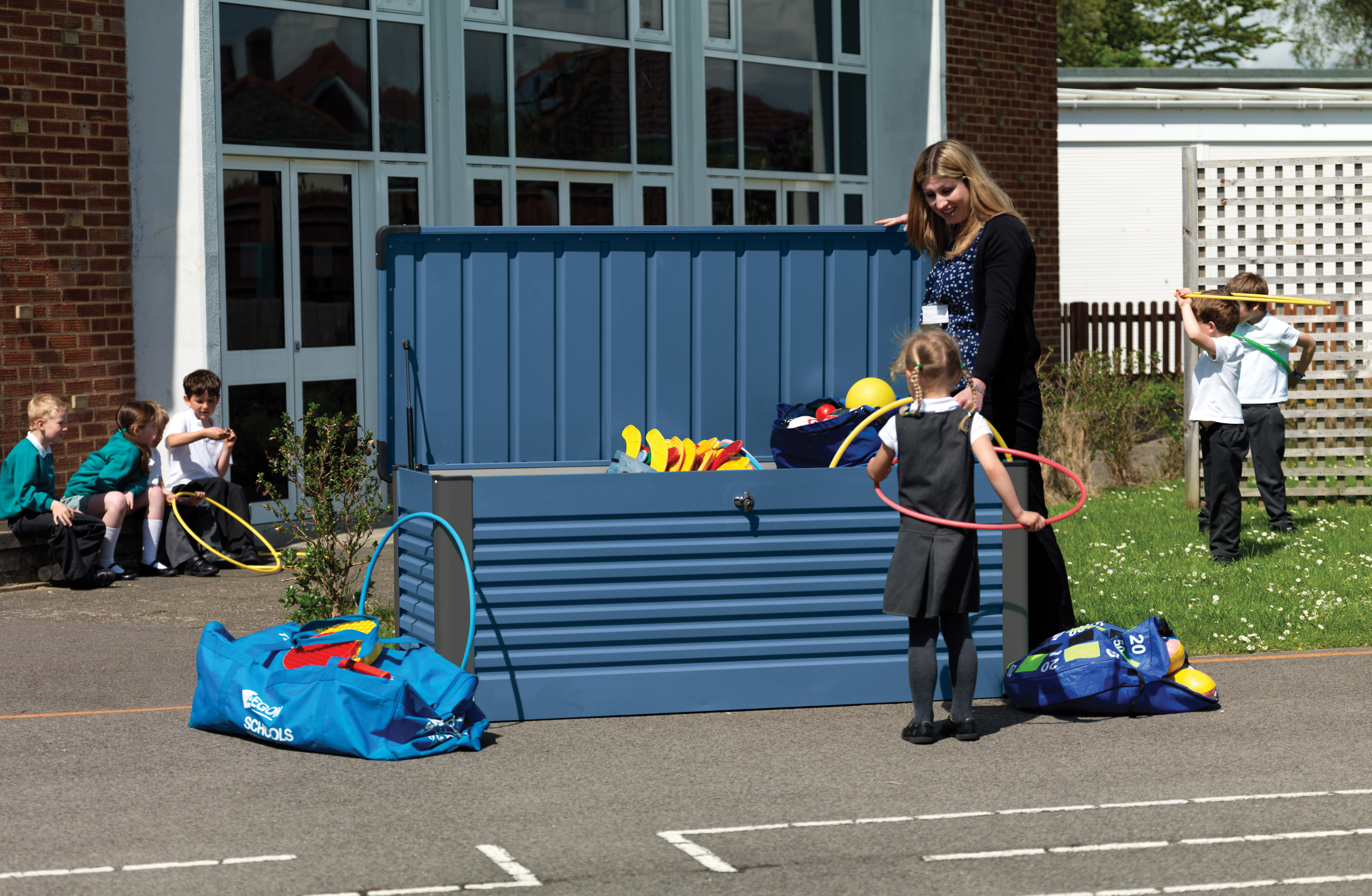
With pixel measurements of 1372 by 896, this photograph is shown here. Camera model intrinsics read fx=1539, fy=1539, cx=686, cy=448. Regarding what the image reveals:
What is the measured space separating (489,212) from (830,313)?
219 inches

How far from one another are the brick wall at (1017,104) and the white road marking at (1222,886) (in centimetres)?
1021

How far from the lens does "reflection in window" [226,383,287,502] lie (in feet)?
34.6

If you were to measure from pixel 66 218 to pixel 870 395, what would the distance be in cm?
534

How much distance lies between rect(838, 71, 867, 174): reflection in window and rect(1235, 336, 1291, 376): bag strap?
5.47 m

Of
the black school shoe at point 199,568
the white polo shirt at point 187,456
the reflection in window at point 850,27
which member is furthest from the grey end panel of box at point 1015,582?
the reflection in window at point 850,27

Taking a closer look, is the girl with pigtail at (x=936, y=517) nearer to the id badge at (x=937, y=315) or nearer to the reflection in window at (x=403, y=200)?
the id badge at (x=937, y=315)

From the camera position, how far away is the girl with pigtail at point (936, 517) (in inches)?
212

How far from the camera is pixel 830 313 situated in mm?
6887

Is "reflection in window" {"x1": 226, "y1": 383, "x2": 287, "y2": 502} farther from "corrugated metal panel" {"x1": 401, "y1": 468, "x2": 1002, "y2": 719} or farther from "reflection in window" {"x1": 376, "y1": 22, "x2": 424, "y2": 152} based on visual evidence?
"corrugated metal panel" {"x1": 401, "y1": 468, "x2": 1002, "y2": 719}

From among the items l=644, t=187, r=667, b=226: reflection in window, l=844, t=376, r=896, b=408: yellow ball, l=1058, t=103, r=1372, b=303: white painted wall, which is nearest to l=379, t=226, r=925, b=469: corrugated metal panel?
l=844, t=376, r=896, b=408: yellow ball

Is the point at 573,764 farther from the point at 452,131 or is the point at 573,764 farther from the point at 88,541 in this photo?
the point at 452,131

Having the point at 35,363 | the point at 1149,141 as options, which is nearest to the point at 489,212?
the point at 35,363

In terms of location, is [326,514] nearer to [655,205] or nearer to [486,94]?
[486,94]

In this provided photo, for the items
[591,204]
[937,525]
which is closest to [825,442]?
[937,525]
